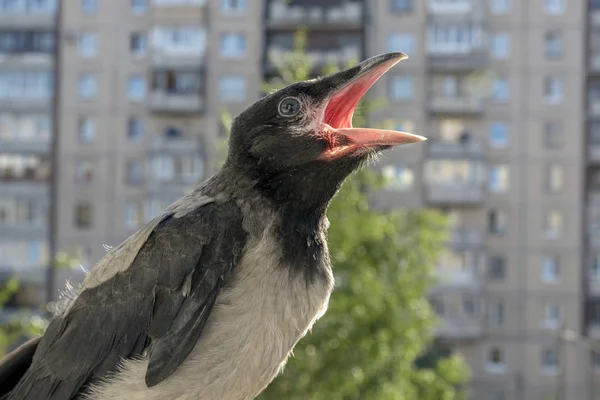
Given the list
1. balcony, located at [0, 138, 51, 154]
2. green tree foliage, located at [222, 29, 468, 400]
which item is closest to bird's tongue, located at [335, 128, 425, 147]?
green tree foliage, located at [222, 29, 468, 400]

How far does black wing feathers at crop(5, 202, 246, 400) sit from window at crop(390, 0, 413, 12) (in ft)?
103

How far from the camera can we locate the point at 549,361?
3353 centimetres

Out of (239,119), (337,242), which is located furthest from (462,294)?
(239,119)

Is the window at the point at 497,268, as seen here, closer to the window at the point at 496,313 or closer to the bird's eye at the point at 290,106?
the window at the point at 496,313

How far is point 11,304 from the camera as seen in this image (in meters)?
35.0

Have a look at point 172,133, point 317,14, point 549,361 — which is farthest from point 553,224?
point 172,133

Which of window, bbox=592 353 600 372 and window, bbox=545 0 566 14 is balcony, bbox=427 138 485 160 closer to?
window, bbox=545 0 566 14

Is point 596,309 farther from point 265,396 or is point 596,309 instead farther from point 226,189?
point 226,189

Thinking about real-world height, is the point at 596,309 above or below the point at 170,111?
below

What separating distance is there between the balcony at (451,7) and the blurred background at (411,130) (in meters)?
0.09

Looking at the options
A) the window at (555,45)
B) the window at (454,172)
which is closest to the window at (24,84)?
the window at (454,172)

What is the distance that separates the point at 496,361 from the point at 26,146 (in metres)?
19.9

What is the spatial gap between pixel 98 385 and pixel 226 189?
640 millimetres

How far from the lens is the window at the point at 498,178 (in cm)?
3341
